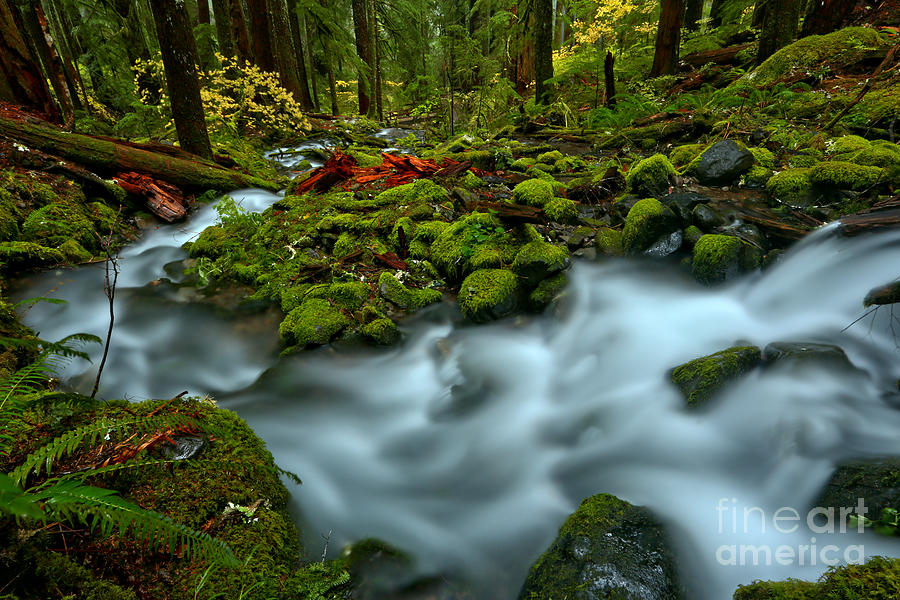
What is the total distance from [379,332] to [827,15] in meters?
11.5

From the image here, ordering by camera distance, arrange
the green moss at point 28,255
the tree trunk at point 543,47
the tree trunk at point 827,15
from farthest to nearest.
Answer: the tree trunk at point 543,47 < the tree trunk at point 827,15 < the green moss at point 28,255

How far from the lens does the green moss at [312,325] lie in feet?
13.3

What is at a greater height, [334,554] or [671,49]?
[671,49]

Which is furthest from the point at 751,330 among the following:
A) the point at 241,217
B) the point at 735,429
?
the point at 241,217

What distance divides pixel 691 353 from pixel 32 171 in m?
8.46

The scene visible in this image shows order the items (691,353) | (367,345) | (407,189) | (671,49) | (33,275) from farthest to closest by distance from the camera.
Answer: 1. (671,49)
2. (407,189)
3. (33,275)
4. (367,345)
5. (691,353)

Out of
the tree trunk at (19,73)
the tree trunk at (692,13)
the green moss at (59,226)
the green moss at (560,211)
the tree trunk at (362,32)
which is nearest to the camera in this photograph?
the green moss at (59,226)

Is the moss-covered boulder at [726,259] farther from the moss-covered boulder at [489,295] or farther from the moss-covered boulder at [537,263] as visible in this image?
the moss-covered boulder at [489,295]

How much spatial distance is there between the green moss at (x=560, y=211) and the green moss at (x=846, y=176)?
275cm

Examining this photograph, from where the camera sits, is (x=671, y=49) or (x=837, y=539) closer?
(x=837, y=539)

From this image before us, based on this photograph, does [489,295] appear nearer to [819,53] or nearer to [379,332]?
[379,332]

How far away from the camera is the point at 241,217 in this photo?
18.5 feet

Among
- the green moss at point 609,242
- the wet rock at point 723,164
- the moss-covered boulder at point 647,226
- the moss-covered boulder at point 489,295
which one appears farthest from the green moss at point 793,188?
the moss-covered boulder at point 489,295

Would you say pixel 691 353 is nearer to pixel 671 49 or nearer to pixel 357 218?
pixel 357 218
